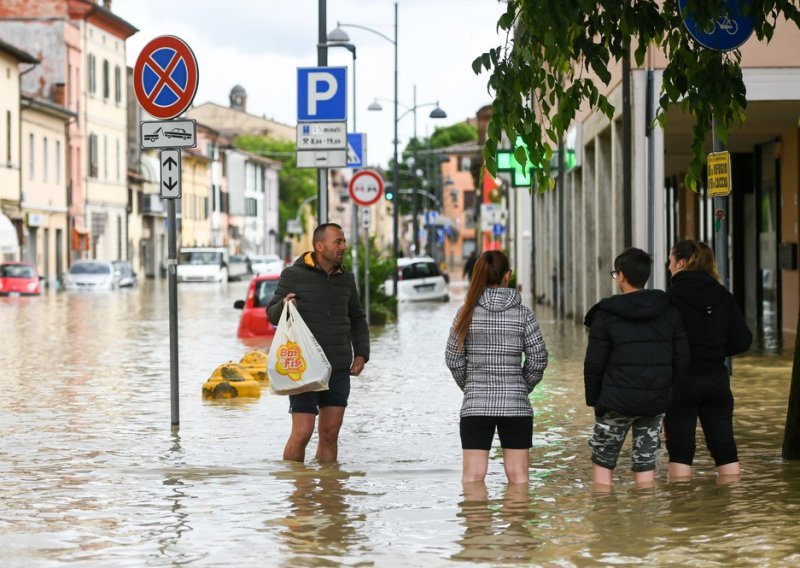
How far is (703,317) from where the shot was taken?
980cm

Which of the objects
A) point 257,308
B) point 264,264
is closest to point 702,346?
point 257,308

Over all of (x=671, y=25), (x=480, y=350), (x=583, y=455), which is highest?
(x=671, y=25)

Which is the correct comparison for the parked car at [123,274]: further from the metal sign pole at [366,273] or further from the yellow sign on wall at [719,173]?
the yellow sign on wall at [719,173]

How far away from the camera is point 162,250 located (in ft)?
323

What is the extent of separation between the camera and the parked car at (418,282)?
49.3m

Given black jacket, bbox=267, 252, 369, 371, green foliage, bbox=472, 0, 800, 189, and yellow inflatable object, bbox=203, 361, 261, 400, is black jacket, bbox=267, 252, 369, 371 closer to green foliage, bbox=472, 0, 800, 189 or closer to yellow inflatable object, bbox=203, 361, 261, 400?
green foliage, bbox=472, 0, 800, 189

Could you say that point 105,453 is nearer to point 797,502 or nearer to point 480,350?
point 480,350

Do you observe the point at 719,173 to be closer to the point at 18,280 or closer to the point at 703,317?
the point at 703,317

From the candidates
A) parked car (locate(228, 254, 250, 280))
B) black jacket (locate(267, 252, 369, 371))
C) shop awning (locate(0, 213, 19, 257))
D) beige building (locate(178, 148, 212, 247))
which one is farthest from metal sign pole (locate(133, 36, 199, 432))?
beige building (locate(178, 148, 212, 247))

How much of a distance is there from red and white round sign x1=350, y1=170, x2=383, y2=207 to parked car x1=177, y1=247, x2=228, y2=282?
163ft

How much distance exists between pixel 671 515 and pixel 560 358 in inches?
548

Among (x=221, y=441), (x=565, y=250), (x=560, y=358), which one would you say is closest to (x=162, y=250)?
(x=565, y=250)

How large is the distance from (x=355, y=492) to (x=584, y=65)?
2.90 m

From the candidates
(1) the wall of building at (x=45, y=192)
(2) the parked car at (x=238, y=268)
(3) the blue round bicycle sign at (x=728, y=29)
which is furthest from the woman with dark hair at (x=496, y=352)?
(2) the parked car at (x=238, y=268)
